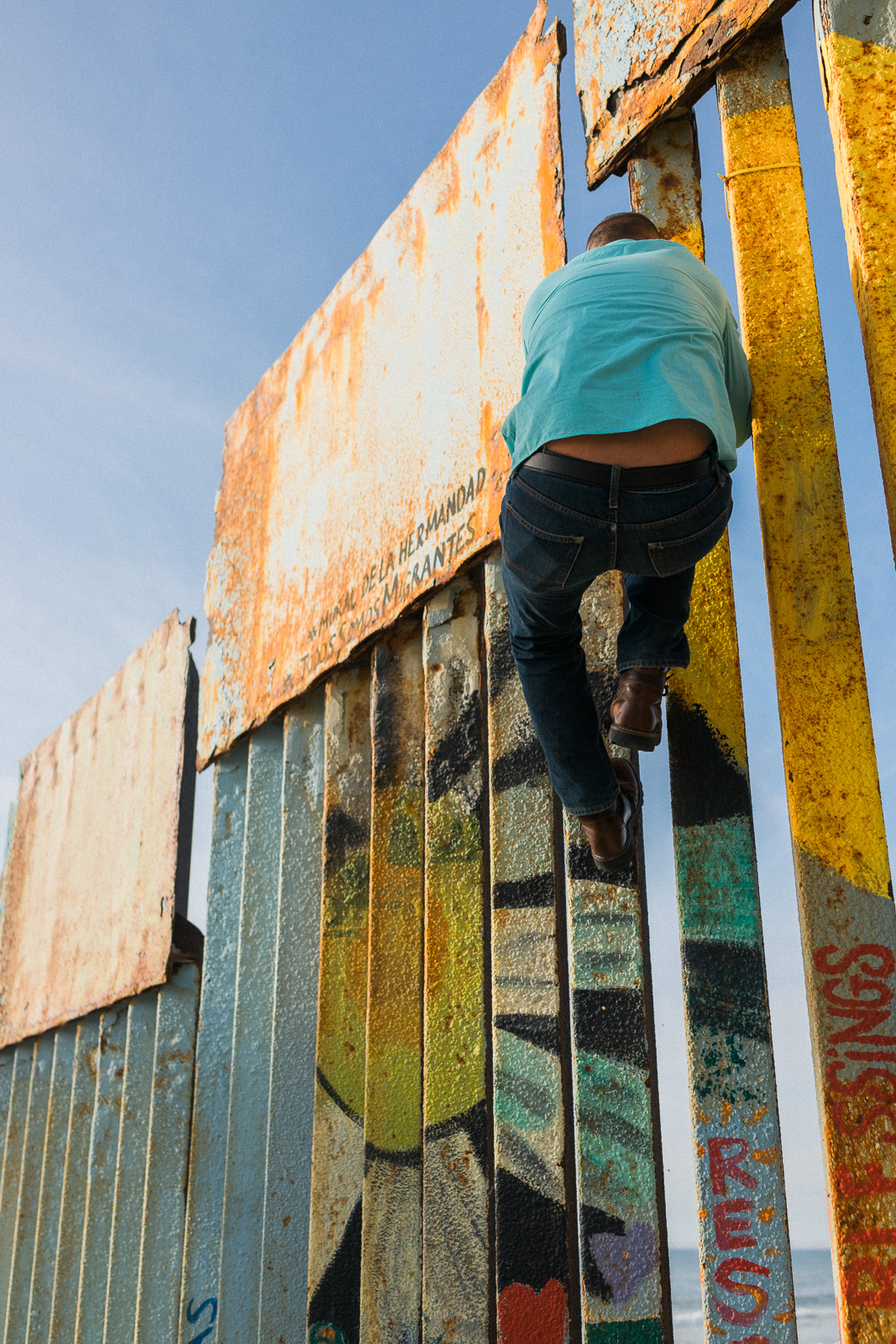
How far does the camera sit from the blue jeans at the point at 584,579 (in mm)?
2318

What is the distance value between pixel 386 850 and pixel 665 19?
2.50 metres

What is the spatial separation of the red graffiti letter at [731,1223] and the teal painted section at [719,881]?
1.69 ft

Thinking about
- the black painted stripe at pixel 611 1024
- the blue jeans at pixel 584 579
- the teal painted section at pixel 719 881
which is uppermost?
the blue jeans at pixel 584 579

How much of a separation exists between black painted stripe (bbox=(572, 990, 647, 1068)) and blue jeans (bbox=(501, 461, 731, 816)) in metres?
0.46

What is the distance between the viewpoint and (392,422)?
164 inches

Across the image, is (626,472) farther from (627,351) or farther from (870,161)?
(870,161)

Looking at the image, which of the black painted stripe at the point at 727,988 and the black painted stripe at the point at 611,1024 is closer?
the black painted stripe at the point at 727,988

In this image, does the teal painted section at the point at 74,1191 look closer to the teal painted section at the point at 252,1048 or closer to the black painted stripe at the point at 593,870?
the teal painted section at the point at 252,1048

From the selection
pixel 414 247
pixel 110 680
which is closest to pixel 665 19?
pixel 414 247

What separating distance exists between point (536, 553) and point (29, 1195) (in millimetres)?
5325

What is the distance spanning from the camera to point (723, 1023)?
244 centimetres

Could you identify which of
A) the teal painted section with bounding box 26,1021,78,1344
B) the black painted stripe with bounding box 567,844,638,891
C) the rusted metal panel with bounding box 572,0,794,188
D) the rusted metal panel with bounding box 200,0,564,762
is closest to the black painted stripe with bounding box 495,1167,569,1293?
the black painted stripe with bounding box 567,844,638,891

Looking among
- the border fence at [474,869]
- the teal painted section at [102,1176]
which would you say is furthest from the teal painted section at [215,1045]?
the teal painted section at [102,1176]

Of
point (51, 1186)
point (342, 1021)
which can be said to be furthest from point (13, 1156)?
point (342, 1021)
